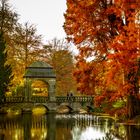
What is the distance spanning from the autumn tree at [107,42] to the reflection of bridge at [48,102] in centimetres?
2466

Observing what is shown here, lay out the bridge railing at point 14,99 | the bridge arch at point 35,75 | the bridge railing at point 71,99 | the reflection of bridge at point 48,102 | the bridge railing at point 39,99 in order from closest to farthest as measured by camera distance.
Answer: the bridge railing at point 14,99, the reflection of bridge at point 48,102, the bridge arch at point 35,75, the bridge railing at point 39,99, the bridge railing at point 71,99

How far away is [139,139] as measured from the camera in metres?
18.5

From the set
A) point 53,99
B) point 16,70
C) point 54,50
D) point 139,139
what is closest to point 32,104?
point 53,99

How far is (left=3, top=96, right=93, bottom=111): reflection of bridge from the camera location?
50.1 metres

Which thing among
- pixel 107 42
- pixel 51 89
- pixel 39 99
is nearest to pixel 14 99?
pixel 39 99

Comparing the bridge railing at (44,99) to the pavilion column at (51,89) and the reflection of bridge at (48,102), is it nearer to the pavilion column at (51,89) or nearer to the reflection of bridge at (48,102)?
the reflection of bridge at (48,102)

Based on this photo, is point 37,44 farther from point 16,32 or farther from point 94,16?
point 94,16

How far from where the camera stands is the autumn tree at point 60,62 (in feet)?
216

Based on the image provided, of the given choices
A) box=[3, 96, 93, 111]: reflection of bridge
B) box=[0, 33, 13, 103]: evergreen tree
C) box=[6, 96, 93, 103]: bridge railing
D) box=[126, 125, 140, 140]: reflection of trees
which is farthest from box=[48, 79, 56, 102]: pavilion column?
box=[126, 125, 140, 140]: reflection of trees

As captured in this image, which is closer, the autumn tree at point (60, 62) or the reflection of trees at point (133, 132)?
the reflection of trees at point (133, 132)

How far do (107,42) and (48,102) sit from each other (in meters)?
27.5

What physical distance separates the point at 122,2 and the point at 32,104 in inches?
1159

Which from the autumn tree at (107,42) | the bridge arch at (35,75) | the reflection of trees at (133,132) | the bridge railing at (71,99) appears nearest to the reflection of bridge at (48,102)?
the bridge railing at (71,99)

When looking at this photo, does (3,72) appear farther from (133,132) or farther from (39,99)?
(133,132)
